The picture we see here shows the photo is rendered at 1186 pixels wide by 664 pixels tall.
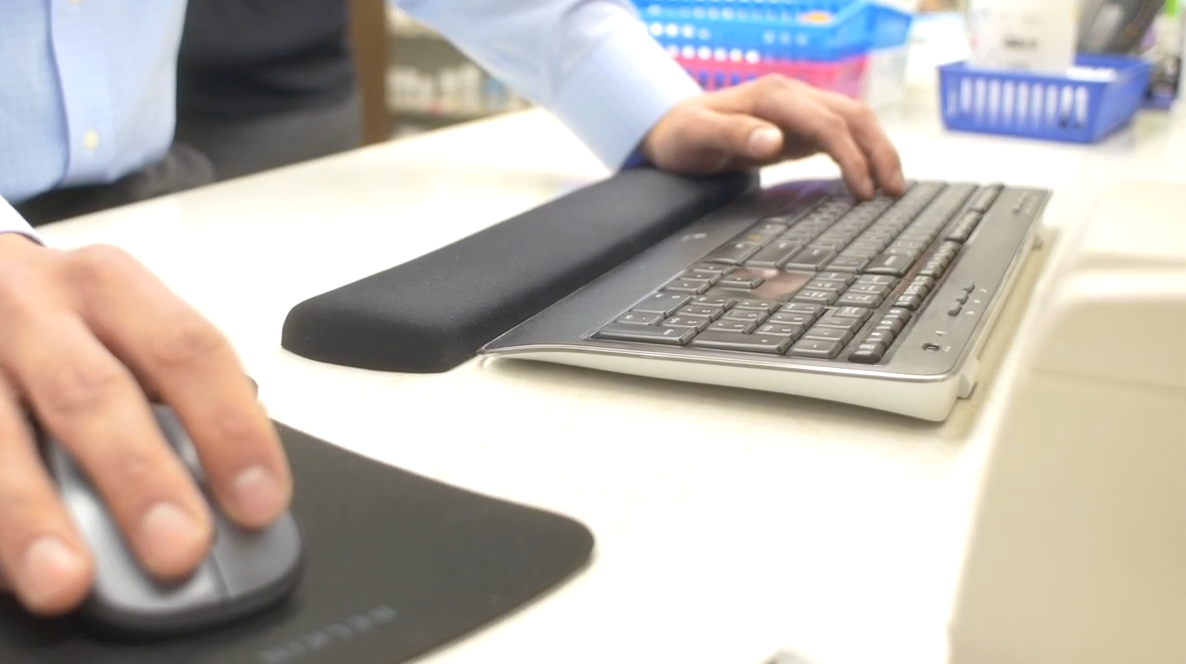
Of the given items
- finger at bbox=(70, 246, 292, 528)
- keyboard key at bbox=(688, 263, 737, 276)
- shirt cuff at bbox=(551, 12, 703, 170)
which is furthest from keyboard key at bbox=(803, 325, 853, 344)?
shirt cuff at bbox=(551, 12, 703, 170)

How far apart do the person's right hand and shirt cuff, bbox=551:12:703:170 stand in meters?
0.59

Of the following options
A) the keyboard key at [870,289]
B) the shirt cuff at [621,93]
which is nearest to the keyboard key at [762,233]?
the keyboard key at [870,289]

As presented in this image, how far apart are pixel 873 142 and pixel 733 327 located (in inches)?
14.1

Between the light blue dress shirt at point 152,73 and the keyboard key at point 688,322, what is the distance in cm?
42

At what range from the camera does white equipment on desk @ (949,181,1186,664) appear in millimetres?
280

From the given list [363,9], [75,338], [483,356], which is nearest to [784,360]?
[483,356]

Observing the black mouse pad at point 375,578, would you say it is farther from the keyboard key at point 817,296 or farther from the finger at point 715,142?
the finger at point 715,142

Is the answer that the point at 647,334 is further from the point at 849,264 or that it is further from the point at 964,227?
the point at 964,227

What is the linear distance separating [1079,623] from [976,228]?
434mm

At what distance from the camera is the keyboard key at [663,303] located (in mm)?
539

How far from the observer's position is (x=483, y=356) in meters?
0.53

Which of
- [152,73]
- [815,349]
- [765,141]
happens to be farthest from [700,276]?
[152,73]

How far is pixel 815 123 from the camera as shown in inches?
32.3

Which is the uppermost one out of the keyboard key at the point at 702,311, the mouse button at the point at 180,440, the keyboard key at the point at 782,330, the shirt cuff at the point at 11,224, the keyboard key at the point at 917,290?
the shirt cuff at the point at 11,224
